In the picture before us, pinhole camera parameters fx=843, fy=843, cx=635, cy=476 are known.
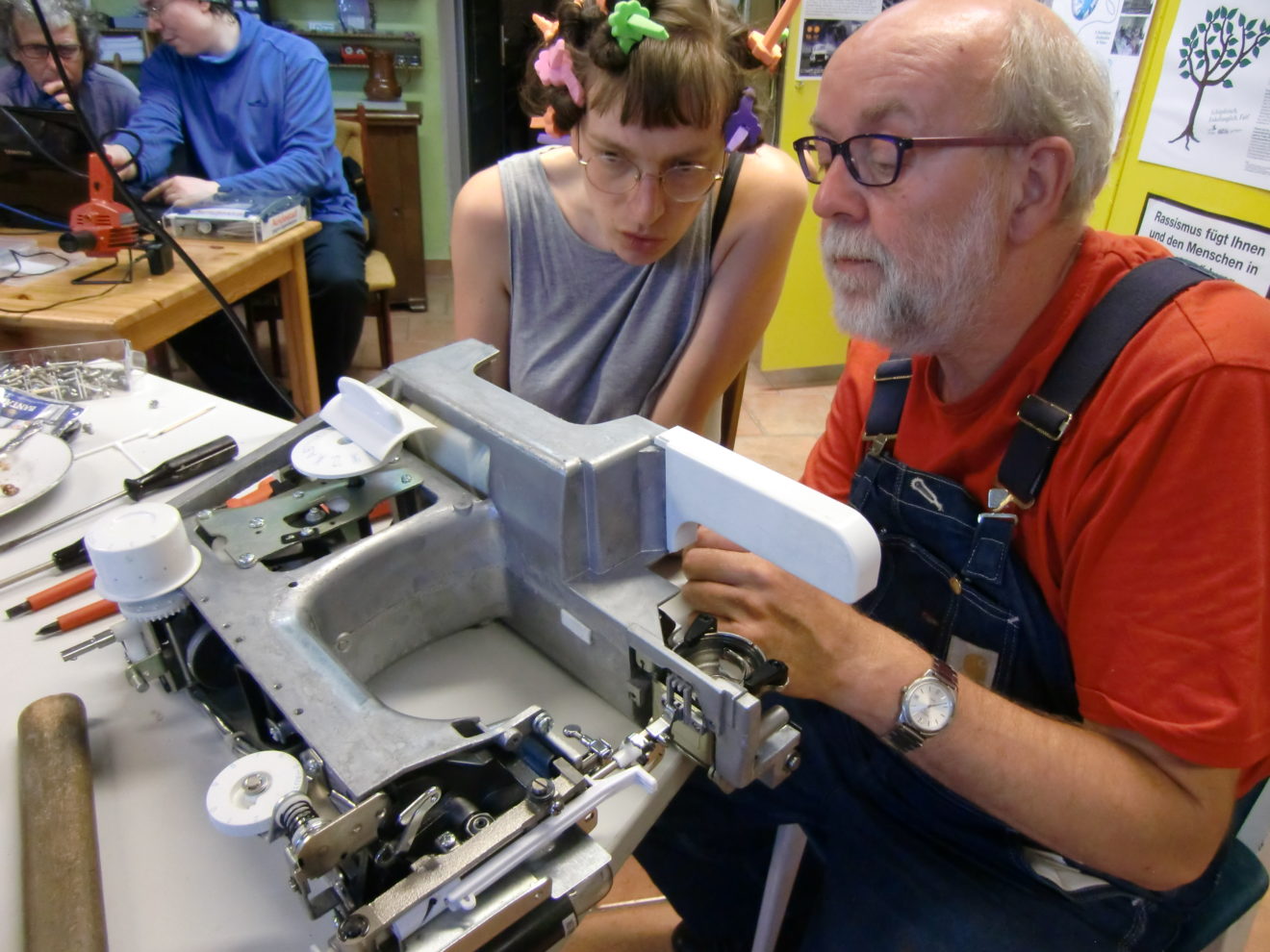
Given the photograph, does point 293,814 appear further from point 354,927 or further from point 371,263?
point 371,263

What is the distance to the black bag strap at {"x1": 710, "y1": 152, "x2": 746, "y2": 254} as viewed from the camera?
1.65 metres

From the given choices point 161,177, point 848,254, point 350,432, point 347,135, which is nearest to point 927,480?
point 848,254

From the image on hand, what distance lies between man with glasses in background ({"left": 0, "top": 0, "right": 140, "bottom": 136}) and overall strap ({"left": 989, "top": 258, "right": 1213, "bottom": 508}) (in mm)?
2971

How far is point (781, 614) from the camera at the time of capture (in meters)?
0.84

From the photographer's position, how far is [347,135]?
3.83 meters

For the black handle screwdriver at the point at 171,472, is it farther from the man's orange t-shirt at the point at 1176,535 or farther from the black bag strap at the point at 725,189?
the man's orange t-shirt at the point at 1176,535

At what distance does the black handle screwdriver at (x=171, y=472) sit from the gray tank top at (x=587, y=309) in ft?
2.25

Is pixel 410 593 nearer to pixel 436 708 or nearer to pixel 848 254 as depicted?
pixel 436 708

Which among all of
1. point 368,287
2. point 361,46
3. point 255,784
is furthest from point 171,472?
point 361,46

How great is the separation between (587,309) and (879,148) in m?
0.84

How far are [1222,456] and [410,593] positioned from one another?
31.8 inches

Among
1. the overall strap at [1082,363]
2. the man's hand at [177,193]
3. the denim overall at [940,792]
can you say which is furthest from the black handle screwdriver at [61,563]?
the man's hand at [177,193]

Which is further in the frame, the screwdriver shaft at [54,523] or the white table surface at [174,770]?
the screwdriver shaft at [54,523]

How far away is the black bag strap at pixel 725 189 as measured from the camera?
165 cm
